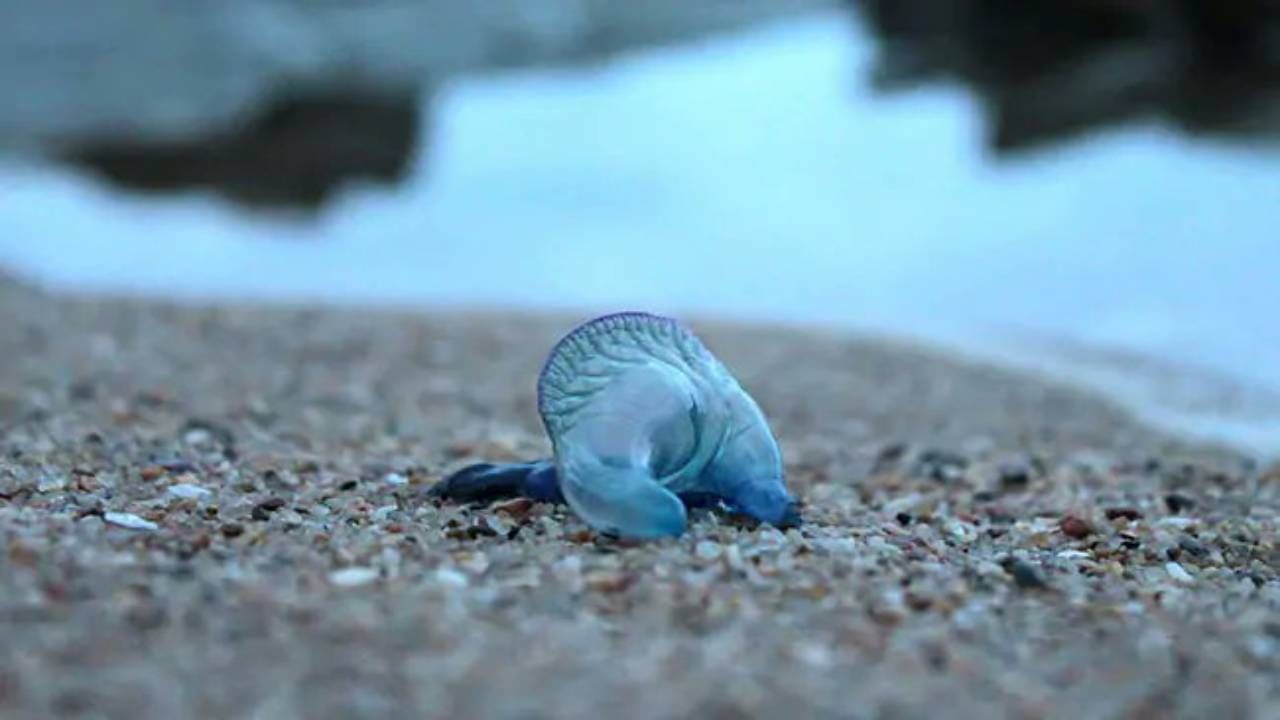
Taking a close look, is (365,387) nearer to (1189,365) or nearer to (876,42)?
(1189,365)

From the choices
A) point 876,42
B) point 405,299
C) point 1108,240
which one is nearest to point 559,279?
point 405,299

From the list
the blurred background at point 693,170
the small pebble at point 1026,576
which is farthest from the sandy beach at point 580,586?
the blurred background at point 693,170

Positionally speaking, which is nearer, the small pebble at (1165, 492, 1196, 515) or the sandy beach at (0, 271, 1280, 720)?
the sandy beach at (0, 271, 1280, 720)

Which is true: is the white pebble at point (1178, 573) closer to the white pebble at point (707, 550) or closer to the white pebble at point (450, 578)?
the white pebble at point (707, 550)

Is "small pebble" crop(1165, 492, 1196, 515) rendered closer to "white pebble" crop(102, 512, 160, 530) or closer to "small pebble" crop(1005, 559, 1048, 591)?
"small pebble" crop(1005, 559, 1048, 591)

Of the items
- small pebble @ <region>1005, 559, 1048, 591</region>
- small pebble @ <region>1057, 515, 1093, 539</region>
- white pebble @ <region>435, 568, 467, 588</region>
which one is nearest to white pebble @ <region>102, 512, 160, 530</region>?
white pebble @ <region>435, 568, 467, 588</region>

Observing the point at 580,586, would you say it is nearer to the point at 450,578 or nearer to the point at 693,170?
the point at 450,578
